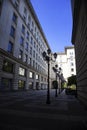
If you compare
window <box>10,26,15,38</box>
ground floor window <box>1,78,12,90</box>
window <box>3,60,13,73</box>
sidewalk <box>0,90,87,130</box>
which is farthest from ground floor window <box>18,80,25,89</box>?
sidewalk <box>0,90,87,130</box>

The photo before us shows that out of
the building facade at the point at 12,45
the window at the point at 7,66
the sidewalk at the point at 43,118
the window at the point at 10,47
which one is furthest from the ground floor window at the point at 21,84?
the sidewalk at the point at 43,118

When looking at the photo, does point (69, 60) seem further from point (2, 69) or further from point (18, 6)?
point (2, 69)

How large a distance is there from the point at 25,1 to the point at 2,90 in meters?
30.6

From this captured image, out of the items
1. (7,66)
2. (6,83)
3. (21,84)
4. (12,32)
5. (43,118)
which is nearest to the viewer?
(43,118)

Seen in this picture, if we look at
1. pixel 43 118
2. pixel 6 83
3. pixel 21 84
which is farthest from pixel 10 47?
pixel 43 118

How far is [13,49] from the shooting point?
28438mm

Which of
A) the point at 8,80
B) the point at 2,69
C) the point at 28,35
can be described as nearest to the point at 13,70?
the point at 8,80

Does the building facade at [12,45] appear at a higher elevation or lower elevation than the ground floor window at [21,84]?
higher

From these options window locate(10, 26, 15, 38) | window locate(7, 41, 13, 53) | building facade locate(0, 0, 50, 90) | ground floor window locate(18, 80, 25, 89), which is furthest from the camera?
ground floor window locate(18, 80, 25, 89)

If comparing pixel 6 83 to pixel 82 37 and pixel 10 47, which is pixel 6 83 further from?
pixel 82 37

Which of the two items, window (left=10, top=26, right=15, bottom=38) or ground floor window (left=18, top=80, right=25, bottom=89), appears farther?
ground floor window (left=18, top=80, right=25, bottom=89)

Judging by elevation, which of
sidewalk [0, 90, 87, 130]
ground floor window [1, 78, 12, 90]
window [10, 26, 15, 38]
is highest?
window [10, 26, 15, 38]

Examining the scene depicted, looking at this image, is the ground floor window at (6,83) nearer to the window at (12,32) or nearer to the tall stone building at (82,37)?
the window at (12,32)

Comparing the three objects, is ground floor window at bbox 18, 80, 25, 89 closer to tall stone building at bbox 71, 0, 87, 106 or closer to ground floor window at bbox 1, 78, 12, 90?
ground floor window at bbox 1, 78, 12, 90
